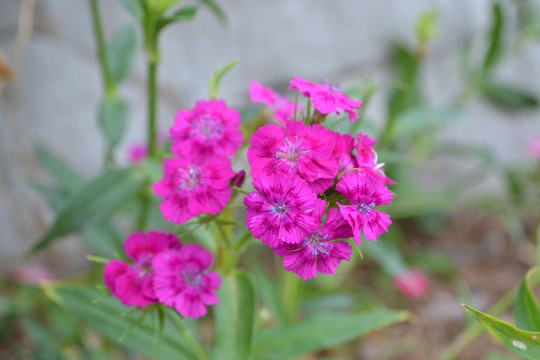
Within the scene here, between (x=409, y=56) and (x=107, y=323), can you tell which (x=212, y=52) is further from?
(x=107, y=323)

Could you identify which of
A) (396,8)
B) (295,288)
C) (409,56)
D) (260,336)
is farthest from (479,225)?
(260,336)

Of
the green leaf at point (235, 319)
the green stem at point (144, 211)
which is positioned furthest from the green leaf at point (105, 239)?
the green leaf at point (235, 319)

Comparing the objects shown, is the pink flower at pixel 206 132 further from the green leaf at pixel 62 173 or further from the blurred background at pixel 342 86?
the green leaf at pixel 62 173

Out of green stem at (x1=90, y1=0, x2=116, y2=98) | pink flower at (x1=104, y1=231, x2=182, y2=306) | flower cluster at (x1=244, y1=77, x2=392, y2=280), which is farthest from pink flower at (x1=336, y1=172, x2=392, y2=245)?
green stem at (x1=90, y1=0, x2=116, y2=98)

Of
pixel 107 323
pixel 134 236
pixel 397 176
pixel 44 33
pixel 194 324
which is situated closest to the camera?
pixel 134 236

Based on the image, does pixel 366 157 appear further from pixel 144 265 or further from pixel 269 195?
pixel 144 265

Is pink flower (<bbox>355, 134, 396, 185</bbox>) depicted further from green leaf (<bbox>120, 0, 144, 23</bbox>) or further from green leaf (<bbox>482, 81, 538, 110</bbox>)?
green leaf (<bbox>482, 81, 538, 110</bbox>)
